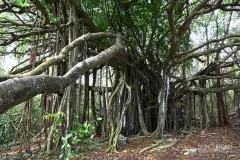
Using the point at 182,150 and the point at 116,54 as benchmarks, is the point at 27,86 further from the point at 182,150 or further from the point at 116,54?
the point at 182,150

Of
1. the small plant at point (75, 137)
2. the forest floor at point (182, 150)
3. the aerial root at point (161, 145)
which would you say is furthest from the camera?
the aerial root at point (161, 145)

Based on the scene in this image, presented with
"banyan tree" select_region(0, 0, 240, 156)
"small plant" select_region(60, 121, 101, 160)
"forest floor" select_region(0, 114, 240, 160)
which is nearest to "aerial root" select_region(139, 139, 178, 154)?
"forest floor" select_region(0, 114, 240, 160)

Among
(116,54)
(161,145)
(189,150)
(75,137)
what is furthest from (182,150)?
(75,137)

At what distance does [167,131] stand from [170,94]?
1073 mm

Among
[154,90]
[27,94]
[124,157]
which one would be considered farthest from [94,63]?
[154,90]

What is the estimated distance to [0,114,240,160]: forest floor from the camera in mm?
4000

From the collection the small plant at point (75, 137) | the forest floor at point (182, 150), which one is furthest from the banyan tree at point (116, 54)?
the forest floor at point (182, 150)

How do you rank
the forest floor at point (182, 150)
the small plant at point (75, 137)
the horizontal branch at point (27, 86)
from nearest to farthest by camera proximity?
the horizontal branch at point (27, 86), the small plant at point (75, 137), the forest floor at point (182, 150)

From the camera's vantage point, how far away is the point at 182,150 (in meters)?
4.43

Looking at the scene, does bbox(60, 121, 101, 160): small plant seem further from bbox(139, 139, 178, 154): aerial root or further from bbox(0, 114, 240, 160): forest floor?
bbox(139, 139, 178, 154): aerial root

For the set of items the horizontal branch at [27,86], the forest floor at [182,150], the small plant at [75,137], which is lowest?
the forest floor at [182,150]

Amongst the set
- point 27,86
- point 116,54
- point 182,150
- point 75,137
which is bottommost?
point 182,150

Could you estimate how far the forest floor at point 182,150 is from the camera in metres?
4.00

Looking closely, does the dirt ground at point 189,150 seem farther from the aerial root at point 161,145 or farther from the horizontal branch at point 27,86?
the horizontal branch at point 27,86
